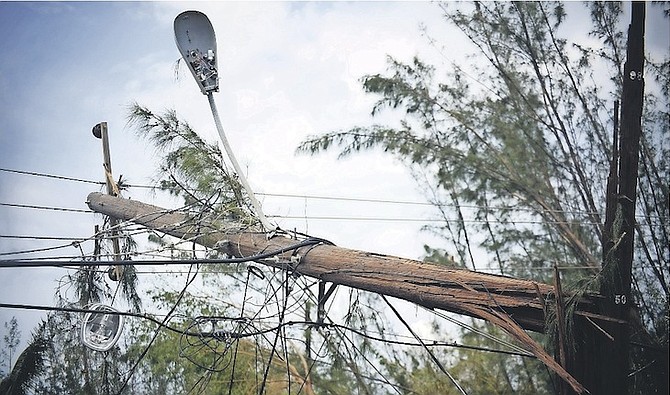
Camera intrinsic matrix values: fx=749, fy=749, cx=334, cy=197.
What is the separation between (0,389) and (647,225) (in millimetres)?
4966

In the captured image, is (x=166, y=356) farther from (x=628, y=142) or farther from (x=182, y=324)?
(x=628, y=142)

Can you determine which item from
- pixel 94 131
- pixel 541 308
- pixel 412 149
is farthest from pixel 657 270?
pixel 94 131

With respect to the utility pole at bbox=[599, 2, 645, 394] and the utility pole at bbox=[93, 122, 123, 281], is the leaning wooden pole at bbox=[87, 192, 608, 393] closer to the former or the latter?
the utility pole at bbox=[599, 2, 645, 394]

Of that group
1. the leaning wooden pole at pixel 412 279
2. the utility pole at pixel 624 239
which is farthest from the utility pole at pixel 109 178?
the utility pole at pixel 624 239

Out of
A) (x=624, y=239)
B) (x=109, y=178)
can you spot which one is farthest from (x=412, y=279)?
(x=109, y=178)

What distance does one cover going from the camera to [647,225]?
Answer: 583 centimetres

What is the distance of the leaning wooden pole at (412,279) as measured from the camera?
2832mm

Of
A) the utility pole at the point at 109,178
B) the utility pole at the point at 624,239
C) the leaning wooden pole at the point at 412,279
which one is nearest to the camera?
the utility pole at the point at 624,239

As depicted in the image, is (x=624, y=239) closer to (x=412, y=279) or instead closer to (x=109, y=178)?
(x=412, y=279)

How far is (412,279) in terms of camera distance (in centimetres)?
317

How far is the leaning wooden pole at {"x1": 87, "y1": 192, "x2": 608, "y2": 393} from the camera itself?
2.83m

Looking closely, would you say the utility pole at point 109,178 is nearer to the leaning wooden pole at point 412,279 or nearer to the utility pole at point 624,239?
the leaning wooden pole at point 412,279

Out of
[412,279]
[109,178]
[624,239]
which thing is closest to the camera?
[624,239]

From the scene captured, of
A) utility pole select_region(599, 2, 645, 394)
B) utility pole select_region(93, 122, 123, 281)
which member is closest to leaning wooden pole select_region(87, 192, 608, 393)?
utility pole select_region(599, 2, 645, 394)
